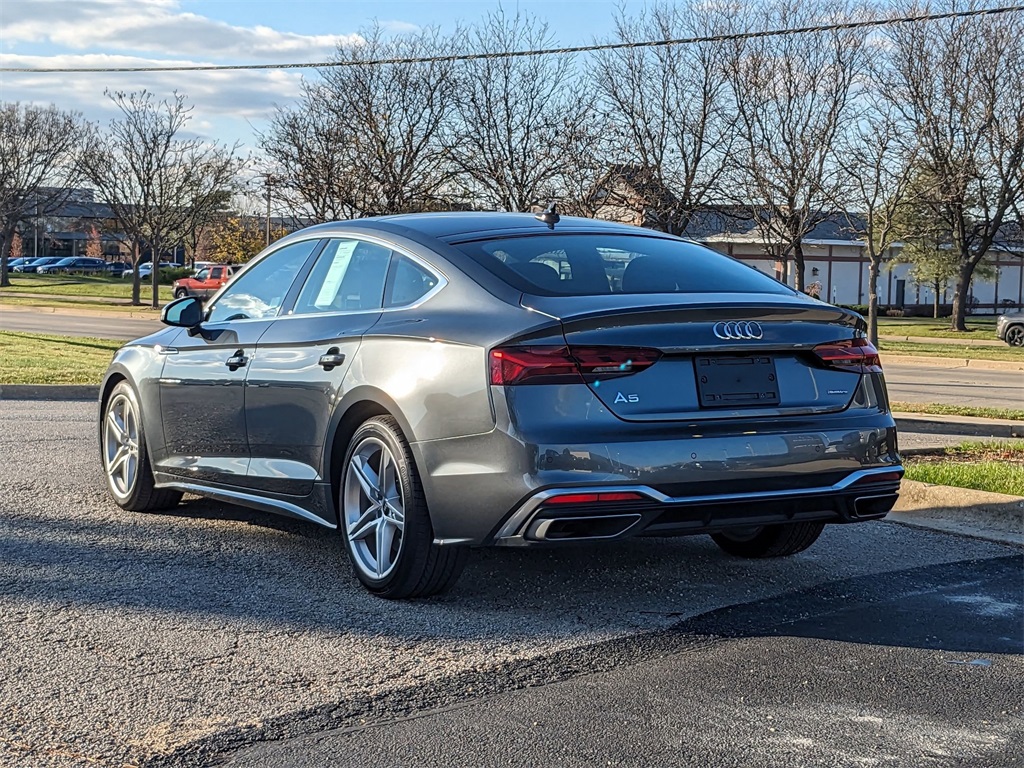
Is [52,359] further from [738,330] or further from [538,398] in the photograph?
[738,330]

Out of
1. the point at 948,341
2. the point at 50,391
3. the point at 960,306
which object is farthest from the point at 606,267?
the point at 960,306

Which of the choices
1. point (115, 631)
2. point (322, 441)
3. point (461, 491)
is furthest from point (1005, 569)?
point (115, 631)

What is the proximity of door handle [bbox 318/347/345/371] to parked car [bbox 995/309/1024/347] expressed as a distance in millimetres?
31859

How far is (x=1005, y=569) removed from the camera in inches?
234

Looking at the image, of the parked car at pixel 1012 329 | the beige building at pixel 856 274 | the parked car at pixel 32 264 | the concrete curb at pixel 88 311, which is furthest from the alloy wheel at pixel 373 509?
the parked car at pixel 32 264

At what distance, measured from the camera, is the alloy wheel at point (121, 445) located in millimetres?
6883

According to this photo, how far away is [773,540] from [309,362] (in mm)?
2264

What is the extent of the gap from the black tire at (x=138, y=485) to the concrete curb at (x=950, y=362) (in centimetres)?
2090

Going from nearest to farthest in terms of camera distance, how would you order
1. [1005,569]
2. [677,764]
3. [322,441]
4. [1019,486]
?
[677,764]
[322,441]
[1005,569]
[1019,486]

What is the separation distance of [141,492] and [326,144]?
34.7m

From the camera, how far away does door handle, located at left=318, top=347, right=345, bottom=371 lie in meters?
5.34

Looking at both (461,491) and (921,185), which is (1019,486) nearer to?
(461,491)

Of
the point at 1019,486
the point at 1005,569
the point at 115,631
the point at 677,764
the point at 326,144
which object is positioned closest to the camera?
the point at 677,764

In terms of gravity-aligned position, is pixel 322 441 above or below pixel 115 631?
above
